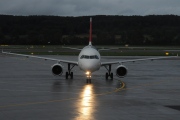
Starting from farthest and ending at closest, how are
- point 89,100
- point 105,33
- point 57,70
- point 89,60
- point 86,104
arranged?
point 105,33 < point 57,70 < point 89,60 < point 89,100 < point 86,104

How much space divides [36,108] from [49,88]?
882 centimetres

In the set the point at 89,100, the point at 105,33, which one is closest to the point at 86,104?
the point at 89,100

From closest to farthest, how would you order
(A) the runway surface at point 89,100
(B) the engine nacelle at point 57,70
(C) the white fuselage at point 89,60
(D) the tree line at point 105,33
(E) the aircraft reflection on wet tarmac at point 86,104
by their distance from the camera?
(E) the aircraft reflection on wet tarmac at point 86,104
(A) the runway surface at point 89,100
(C) the white fuselage at point 89,60
(B) the engine nacelle at point 57,70
(D) the tree line at point 105,33

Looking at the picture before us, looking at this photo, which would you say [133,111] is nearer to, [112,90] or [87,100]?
[87,100]

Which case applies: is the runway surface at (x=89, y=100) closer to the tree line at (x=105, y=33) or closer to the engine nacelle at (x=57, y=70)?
the engine nacelle at (x=57, y=70)

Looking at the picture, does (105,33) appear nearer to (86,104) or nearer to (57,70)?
(57,70)

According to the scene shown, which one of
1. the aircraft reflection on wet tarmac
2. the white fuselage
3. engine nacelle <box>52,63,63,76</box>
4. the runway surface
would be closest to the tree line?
engine nacelle <box>52,63,63,76</box>

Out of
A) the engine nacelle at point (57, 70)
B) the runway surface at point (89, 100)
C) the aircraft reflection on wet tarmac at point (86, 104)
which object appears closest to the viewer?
the aircraft reflection on wet tarmac at point (86, 104)

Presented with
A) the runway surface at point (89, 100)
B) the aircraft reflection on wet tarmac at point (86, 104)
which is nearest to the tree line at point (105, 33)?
the runway surface at point (89, 100)

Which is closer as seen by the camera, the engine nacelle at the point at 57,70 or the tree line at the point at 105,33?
the engine nacelle at the point at 57,70

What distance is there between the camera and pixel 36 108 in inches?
787

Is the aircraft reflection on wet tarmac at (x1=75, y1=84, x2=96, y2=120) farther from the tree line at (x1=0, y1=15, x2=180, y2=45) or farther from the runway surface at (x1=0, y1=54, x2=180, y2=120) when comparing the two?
the tree line at (x1=0, y1=15, x2=180, y2=45)

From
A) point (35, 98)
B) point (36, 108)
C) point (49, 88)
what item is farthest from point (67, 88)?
point (36, 108)

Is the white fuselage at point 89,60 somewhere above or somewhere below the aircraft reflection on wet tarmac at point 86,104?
above
